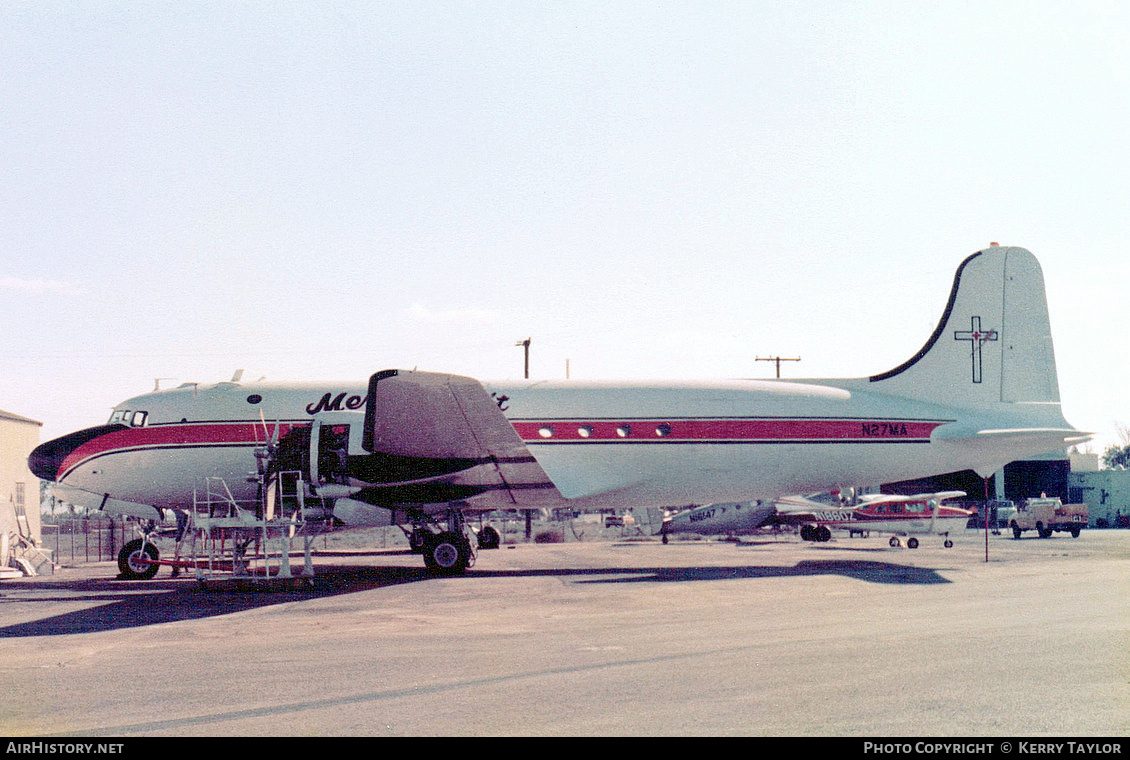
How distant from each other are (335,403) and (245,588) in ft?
19.9

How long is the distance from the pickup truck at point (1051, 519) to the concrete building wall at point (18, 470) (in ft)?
144

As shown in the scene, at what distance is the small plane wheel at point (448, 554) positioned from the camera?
71.1 ft

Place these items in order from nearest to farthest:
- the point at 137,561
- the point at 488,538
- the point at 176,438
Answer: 1. the point at 137,561
2. the point at 176,438
3. the point at 488,538

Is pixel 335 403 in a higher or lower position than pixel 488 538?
higher

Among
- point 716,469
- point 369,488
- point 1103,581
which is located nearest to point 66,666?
point 369,488

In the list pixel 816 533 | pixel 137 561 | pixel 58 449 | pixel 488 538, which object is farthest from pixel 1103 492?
pixel 58 449

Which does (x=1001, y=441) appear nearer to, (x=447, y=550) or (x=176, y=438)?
(x=447, y=550)

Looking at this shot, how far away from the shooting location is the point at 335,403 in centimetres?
2364

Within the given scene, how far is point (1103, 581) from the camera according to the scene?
1819cm

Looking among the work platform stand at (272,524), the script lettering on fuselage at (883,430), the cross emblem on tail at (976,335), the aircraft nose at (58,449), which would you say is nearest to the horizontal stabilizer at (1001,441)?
the script lettering on fuselage at (883,430)

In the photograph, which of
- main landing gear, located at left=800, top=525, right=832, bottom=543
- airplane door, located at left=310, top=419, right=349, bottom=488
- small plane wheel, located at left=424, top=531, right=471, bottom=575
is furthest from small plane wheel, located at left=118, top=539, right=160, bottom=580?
main landing gear, located at left=800, top=525, right=832, bottom=543

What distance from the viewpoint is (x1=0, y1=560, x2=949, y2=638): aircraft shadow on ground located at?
14.1m

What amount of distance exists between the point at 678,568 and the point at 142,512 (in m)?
14.0
